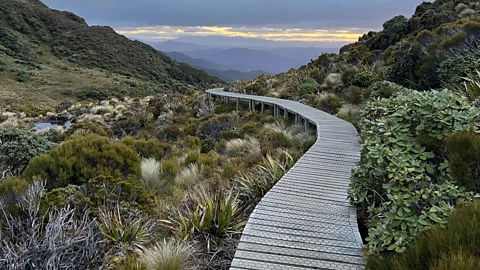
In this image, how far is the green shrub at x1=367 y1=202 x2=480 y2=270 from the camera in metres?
1.99

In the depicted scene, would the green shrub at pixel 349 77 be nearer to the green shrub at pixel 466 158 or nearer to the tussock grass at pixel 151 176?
the tussock grass at pixel 151 176

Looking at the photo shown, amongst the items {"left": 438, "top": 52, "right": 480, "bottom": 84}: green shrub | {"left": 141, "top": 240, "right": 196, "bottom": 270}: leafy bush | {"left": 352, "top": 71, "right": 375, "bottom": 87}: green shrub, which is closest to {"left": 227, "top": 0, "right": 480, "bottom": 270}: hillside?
{"left": 438, "top": 52, "right": 480, "bottom": 84}: green shrub

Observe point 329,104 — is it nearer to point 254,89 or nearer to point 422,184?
point 254,89

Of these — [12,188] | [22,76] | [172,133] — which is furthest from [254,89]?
[22,76]

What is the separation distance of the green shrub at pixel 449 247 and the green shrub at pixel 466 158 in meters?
0.74

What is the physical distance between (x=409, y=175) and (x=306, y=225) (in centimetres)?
116

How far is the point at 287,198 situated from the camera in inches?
180

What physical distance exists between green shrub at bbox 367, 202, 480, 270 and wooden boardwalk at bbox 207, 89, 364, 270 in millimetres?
742

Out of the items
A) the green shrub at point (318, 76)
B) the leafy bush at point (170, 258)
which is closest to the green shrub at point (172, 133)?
the green shrub at point (318, 76)

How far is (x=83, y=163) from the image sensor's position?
6.72 m

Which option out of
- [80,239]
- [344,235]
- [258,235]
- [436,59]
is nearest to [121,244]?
[80,239]

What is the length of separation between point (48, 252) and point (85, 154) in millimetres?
3696

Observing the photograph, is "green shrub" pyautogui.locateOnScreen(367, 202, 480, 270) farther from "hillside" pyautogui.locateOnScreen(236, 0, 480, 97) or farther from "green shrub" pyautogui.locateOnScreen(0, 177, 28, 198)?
"hillside" pyautogui.locateOnScreen(236, 0, 480, 97)

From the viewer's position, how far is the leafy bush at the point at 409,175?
278 cm
